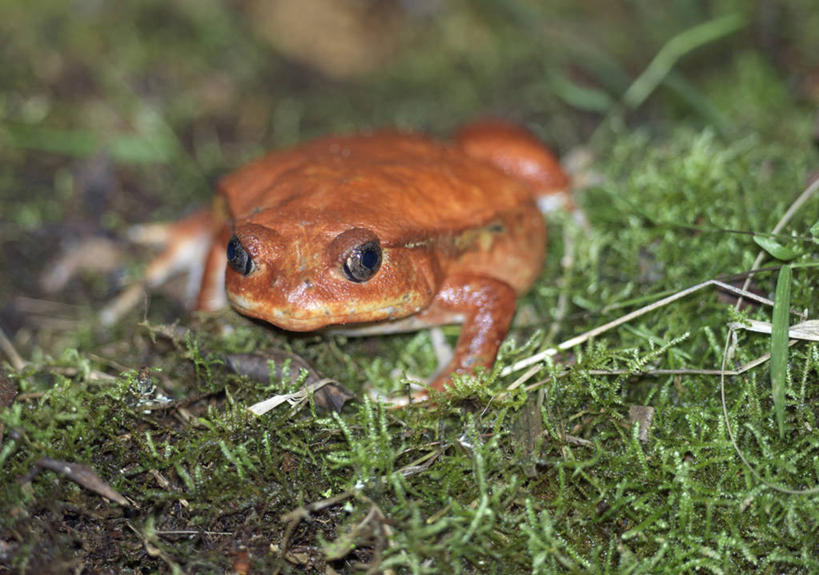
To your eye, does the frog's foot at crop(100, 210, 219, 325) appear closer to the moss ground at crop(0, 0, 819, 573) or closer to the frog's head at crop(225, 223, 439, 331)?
the moss ground at crop(0, 0, 819, 573)

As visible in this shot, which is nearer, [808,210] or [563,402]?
[563,402]

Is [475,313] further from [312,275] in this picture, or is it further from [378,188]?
[312,275]

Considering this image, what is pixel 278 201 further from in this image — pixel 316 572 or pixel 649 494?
pixel 649 494

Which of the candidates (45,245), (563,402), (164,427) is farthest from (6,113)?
(563,402)

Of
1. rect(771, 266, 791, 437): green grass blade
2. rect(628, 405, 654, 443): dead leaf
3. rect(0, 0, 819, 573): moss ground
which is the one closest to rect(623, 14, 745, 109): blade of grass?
rect(0, 0, 819, 573): moss ground

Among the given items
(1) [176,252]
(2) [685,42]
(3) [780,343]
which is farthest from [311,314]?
(2) [685,42]

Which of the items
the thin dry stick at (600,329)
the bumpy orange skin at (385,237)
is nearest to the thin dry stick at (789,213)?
the thin dry stick at (600,329)

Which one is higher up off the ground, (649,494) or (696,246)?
(696,246)
